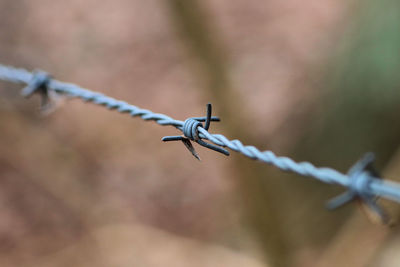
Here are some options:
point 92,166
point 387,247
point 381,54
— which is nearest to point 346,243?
point 387,247

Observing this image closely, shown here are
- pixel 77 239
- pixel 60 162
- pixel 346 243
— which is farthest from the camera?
pixel 60 162

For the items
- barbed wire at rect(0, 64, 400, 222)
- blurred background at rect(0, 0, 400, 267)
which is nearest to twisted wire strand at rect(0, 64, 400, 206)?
barbed wire at rect(0, 64, 400, 222)

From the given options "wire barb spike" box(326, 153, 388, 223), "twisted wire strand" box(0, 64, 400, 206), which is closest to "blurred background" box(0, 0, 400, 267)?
"twisted wire strand" box(0, 64, 400, 206)

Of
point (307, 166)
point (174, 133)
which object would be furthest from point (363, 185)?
point (174, 133)

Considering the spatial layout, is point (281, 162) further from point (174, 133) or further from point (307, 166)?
point (174, 133)

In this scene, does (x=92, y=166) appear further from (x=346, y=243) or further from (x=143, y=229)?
(x=346, y=243)

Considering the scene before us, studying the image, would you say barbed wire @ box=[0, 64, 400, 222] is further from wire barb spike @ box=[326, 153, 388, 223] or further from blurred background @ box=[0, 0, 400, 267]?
blurred background @ box=[0, 0, 400, 267]

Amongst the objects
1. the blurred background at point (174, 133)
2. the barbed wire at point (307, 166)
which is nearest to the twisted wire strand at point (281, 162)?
the barbed wire at point (307, 166)

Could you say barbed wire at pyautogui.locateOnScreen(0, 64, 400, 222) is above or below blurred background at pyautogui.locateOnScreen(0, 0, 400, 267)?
below

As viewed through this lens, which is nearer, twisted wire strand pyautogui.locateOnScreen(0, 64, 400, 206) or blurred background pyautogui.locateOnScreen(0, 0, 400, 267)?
twisted wire strand pyautogui.locateOnScreen(0, 64, 400, 206)
